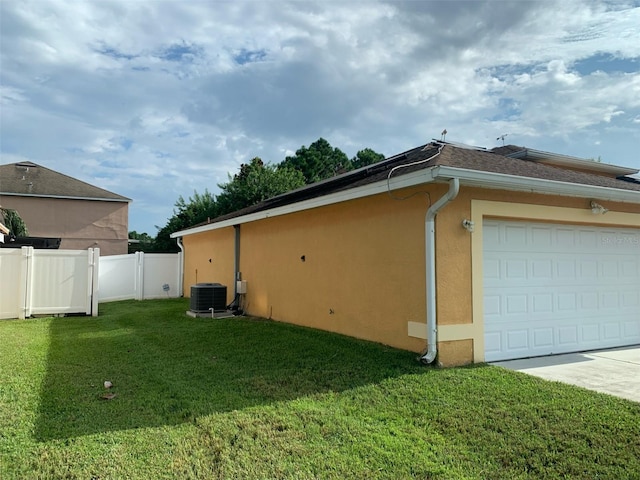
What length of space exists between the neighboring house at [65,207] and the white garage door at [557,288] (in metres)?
25.7

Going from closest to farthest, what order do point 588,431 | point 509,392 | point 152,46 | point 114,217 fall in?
point 588,431 < point 509,392 < point 152,46 < point 114,217

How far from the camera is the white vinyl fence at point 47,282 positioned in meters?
11.3

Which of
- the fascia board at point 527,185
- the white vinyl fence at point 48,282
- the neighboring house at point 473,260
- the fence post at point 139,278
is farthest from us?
the fence post at point 139,278

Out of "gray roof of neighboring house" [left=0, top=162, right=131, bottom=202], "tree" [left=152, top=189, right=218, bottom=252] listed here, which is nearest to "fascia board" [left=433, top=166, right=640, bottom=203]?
"tree" [left=152, top=189, right=218, bottom=252]

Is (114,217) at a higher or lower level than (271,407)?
higher

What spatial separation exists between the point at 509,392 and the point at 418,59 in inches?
327

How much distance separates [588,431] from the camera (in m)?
3.92

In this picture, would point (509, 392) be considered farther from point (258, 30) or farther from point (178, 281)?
point (178, 281)

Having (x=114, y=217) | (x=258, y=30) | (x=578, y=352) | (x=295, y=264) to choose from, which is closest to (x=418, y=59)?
(x=258, y=30)

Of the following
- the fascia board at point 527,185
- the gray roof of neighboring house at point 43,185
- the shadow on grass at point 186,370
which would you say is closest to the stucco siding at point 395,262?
the fascia board at point 527,185

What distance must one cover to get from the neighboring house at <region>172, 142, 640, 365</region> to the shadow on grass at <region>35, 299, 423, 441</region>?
28.9 inches

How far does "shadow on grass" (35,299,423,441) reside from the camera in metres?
4.55

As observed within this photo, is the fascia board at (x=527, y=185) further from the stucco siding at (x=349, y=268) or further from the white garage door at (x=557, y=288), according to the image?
the stucco siding at (x=349, y=268)

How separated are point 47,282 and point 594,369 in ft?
41.9
